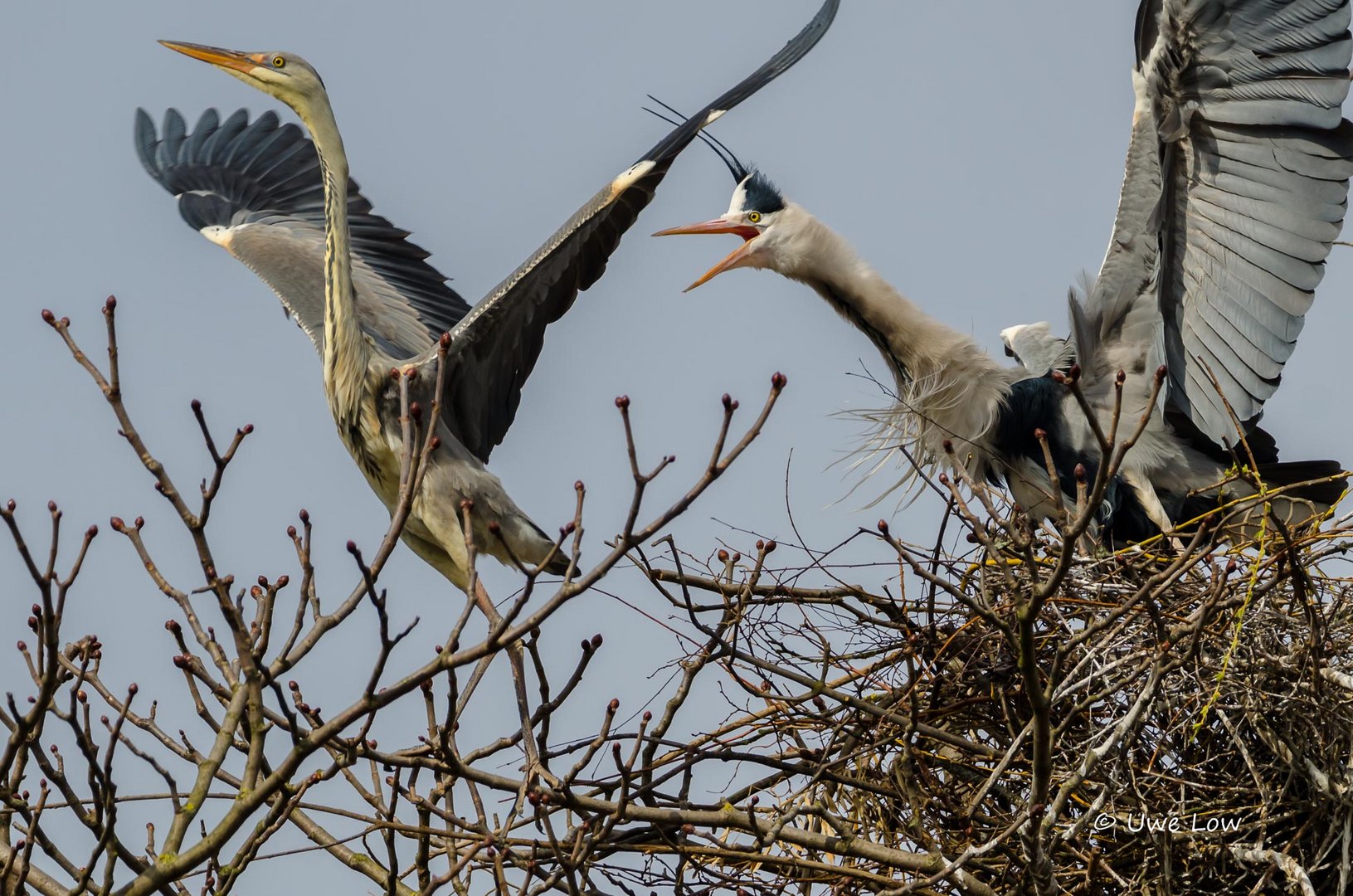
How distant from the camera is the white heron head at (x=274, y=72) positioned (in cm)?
545

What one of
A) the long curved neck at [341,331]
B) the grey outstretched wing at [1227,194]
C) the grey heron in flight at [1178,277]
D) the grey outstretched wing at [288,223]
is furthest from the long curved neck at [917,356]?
the grey outstretched wing at [288,223]

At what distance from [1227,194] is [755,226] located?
1372mm

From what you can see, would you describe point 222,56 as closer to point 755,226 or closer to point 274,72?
point 274,72

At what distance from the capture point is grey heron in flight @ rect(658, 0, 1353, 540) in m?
4.30

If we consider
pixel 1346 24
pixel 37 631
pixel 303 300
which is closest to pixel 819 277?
pixel 1346 24

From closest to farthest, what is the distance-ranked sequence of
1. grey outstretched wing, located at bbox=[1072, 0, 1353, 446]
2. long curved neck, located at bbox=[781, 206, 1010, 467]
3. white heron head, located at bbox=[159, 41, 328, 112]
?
grey outstretched wing, located at bbox=[1072, 0, 1353, 446] < long curved neck, located at bbox=[781, 206, 1010, 467] < white heron head, located at bbox=[159, 41, 328, 112]

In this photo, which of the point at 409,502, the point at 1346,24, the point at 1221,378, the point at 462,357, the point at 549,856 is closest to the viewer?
the point at 409,502

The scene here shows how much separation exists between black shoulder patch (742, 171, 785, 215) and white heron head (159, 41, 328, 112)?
4.70 ft

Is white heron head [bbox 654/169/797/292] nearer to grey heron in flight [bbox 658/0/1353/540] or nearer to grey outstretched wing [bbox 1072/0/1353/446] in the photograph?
grey heron in flight [bbox 658/0/1353/540]

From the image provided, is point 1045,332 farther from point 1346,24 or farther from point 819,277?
point 1346,24

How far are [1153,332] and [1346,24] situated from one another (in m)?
0.92

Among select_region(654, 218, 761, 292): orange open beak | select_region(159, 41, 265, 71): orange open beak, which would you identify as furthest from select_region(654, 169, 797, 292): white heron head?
select_region(159, 41, 265, 71): orange open beak

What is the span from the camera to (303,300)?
6.06 m

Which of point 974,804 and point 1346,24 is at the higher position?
point 1346,24
